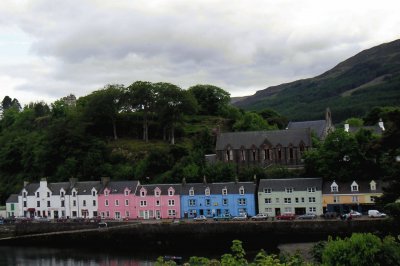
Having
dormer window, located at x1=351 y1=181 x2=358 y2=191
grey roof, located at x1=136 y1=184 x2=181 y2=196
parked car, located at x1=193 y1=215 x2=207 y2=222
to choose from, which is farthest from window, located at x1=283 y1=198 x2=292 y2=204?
grey roof, located at x1=136 y1=184 x2=181 y2=196

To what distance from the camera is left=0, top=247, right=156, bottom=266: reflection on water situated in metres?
49.8

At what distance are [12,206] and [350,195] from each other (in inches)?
1911

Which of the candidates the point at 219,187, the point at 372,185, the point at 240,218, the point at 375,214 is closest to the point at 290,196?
the point at 240,218

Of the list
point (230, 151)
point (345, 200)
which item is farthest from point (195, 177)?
point (345, 200)

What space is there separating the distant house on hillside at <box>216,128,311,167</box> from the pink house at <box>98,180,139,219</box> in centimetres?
1458

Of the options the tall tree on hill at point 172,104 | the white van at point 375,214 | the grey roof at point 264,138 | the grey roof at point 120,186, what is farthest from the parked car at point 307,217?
the tall tree on hill at point 172,104

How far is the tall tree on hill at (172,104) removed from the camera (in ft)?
285

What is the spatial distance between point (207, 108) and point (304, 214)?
1967 inches

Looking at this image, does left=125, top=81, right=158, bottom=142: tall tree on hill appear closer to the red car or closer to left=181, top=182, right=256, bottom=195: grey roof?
left=181, top=182, right=256, bottom=195: grey roof

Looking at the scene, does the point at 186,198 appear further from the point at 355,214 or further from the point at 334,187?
the point at 355,214

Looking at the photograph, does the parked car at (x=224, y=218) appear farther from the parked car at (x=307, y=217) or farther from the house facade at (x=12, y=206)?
the house facade at (x=12, y=206)

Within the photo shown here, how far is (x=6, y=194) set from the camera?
3364 inches

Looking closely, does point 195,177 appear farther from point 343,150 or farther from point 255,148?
point 343,150

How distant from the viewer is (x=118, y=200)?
71.1 meters
